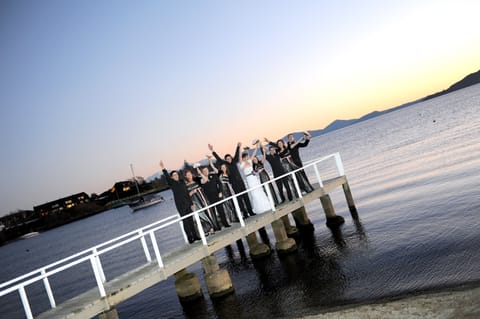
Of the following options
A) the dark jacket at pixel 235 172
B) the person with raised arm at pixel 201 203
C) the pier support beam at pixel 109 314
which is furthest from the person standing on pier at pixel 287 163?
the pier support beam at pixel 109 314

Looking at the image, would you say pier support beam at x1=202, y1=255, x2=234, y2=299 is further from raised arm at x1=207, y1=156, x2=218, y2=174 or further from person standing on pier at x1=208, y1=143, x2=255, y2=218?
raised arm at x1=207, y1=156, x2=218, y2=174

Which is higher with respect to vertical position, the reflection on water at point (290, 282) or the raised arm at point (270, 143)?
the raised arm at point (270, 143)

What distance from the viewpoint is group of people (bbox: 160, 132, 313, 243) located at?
1254cm

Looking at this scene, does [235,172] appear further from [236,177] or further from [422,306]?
[422,306]

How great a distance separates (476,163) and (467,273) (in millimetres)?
18775

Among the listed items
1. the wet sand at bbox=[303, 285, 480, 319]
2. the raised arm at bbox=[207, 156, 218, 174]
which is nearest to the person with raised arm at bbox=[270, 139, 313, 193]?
the raised arm at bbox=[207, 156, 218, 174]

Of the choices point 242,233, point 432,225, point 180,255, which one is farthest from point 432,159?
point 180,255

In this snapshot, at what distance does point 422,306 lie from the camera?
769cm

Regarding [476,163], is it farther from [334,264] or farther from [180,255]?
[180,255]

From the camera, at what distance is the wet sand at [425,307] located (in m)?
7.08

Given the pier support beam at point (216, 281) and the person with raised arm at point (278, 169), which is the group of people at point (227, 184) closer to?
the person with raised arm at point (278, 169)

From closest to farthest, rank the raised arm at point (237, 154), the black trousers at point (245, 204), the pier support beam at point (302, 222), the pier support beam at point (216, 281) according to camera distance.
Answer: the pier support beam at point (216, 281), the raised arm at point (237, 154), the black trousers at point (245, 204), the pier support beam at point (302, 222)

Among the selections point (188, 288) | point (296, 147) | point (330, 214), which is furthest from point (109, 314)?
point (330, 214)

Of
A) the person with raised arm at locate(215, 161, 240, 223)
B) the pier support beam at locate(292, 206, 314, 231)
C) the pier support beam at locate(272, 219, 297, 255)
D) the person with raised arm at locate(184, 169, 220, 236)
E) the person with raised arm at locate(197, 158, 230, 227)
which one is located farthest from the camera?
the pier support beam at locate(292, 206, 314, 231)
